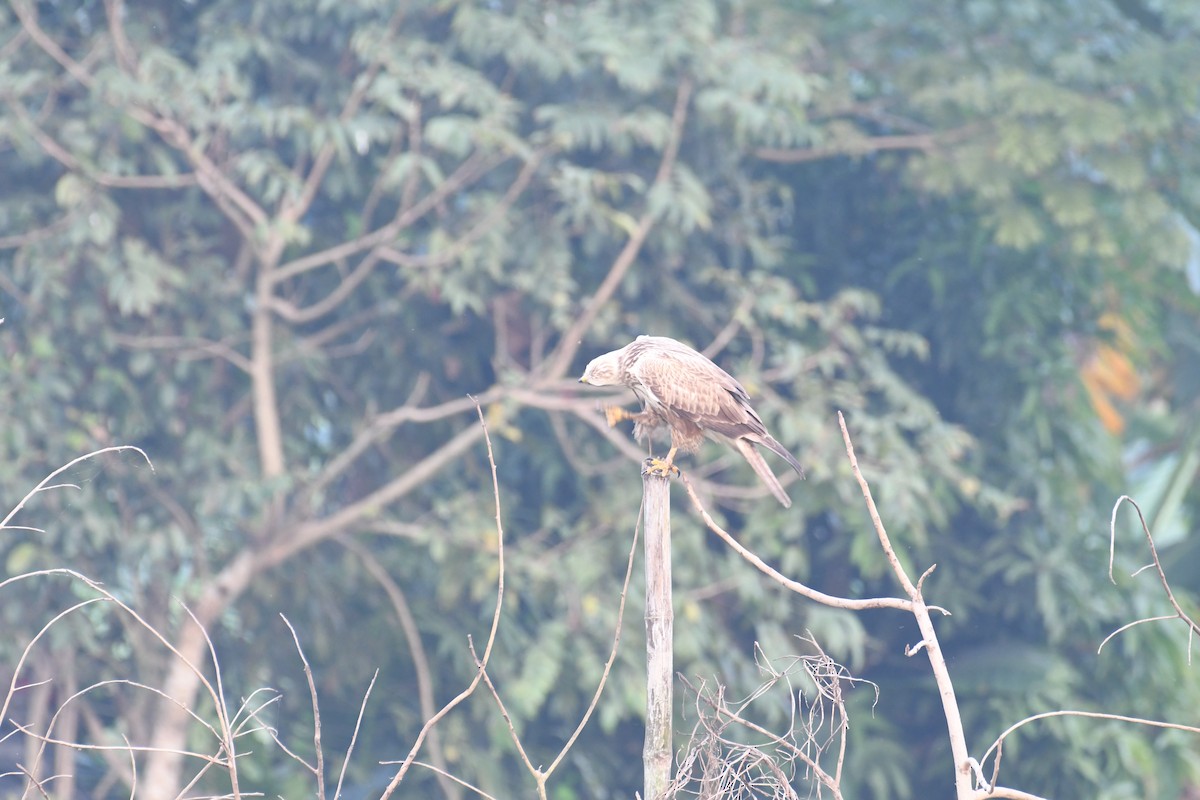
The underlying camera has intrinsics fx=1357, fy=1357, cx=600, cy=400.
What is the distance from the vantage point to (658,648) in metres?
3.06

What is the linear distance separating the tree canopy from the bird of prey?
6.33 ft

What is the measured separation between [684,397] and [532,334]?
3207 millimetres

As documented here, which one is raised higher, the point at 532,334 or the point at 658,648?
the point at 658,648

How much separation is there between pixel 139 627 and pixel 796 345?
3399mm

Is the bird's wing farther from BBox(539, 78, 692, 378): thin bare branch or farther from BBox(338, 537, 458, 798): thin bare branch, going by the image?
BBox(338, 537, 458, 798): thin bare branch

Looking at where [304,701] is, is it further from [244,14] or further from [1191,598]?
[1191,598]

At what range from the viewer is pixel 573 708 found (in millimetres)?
6445

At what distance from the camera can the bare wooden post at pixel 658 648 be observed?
3027 mm

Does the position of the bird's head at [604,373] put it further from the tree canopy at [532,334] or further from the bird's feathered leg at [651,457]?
the tree canopy at [532,334]

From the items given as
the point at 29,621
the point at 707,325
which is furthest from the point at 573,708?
the point at 29,621

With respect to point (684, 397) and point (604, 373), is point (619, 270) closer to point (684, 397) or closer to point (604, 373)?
point (604, 373)

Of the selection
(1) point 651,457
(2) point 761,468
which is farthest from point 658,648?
(2) point 761,468

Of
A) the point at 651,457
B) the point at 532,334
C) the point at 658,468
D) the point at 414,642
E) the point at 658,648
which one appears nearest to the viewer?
the point at 658,648

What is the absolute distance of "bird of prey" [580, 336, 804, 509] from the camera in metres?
3.87
